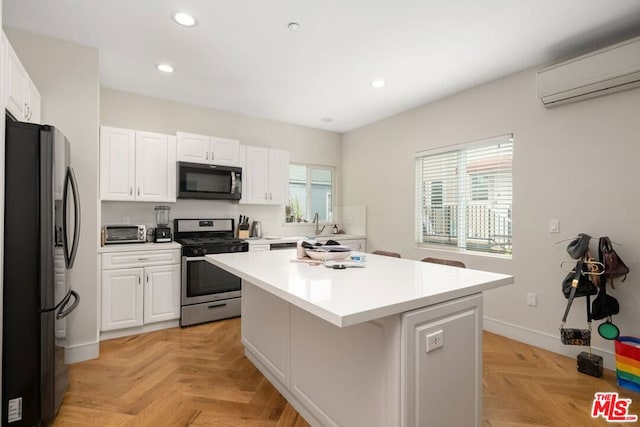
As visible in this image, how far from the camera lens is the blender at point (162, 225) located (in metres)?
3.54

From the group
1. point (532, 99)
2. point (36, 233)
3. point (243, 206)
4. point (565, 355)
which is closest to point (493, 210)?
point (532, 99)

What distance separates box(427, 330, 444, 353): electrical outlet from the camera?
132 centimetres

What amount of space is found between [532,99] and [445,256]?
182 cm

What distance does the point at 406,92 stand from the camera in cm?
360

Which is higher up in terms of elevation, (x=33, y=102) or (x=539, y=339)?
(x=33, y=102)

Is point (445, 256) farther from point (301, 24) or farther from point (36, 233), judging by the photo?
point (36, 233)

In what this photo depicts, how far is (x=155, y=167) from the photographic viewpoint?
3.54 m

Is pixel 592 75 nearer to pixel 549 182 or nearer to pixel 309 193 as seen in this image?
pixel 549 182

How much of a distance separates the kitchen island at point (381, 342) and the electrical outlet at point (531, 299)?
1.61m

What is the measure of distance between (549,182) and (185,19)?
3.28m

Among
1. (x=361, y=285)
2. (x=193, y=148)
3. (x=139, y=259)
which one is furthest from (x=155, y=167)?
(x=361, y=285)

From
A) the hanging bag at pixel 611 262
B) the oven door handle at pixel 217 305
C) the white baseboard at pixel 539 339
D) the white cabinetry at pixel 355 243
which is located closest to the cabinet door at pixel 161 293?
the oven door handle at pixel 217 305

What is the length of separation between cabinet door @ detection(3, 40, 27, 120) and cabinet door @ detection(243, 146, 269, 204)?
2.31 m

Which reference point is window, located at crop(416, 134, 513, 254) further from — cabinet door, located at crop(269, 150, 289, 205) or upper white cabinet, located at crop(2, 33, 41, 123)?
upper white cabinet, located at crop(2, 33, 41, 123)
